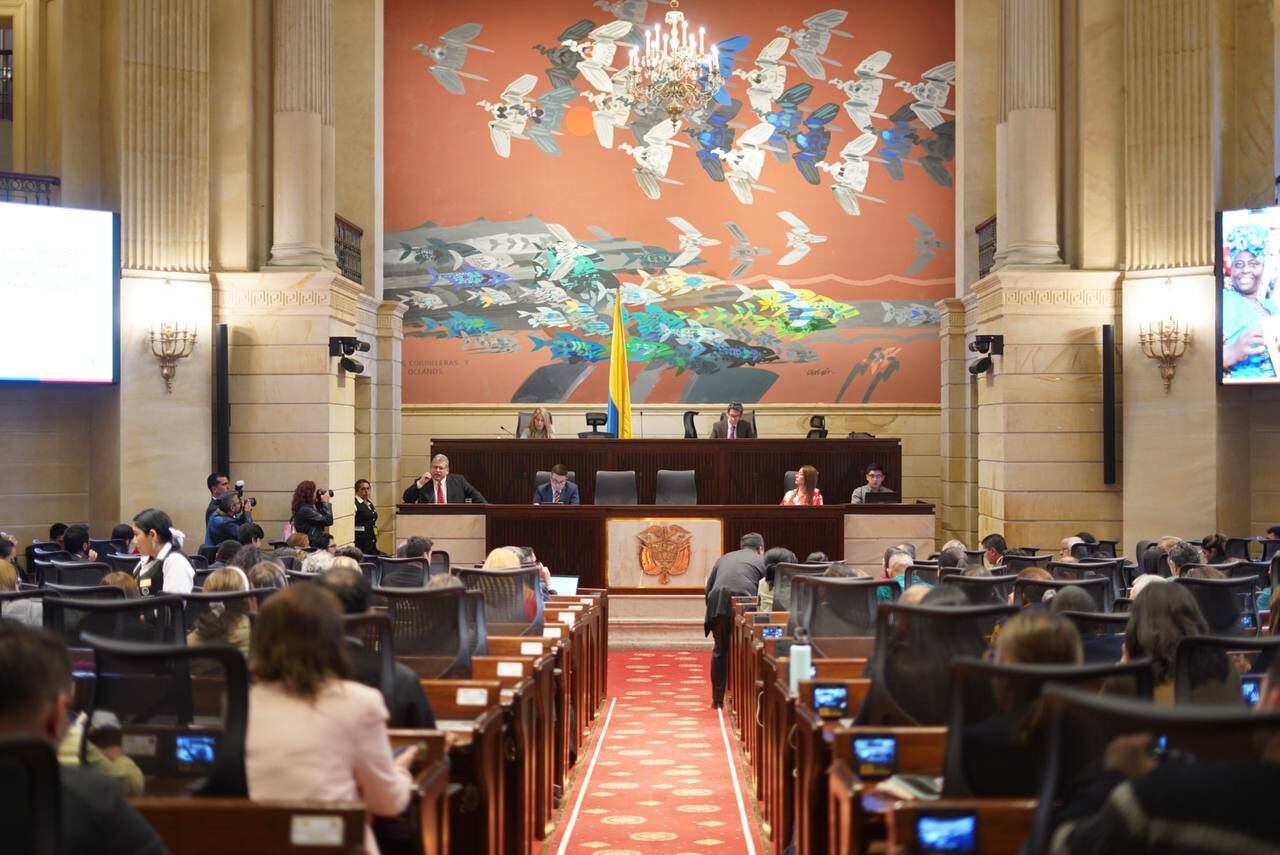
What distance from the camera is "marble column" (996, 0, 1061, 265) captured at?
45.3 feet

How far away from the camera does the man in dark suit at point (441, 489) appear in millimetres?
14383

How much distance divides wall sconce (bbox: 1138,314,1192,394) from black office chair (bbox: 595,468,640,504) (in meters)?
5.16

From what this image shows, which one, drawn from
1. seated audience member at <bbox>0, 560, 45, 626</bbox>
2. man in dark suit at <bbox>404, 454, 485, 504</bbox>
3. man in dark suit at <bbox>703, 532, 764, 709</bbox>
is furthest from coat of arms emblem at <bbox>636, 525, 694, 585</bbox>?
seated audience member at <bbox>0, 560, 45, 626</bbox>

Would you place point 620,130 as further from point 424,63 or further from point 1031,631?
point 1031,631

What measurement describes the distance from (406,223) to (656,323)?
377cm

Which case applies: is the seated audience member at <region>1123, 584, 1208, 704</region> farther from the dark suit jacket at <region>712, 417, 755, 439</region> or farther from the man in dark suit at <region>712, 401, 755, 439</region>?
the dark suit jacket at <region>712, 417, 755, 439</region>

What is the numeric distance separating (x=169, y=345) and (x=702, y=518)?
17.3 ft

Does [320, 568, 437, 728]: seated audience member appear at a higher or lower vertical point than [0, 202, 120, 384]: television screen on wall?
lower

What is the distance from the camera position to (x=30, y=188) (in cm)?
1288

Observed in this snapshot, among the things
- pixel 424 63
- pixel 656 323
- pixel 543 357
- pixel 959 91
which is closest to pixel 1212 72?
pixel 959 91

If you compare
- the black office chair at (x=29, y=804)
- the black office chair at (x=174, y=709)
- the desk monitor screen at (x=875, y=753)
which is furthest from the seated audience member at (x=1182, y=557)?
the black office chair at (x=29, y=804)

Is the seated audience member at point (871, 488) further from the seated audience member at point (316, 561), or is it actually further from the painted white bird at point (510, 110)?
the painted white bird at point (510, 110)

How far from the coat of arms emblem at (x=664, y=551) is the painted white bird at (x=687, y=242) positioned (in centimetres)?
706

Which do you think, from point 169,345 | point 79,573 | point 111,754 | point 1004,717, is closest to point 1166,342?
point 169,345
